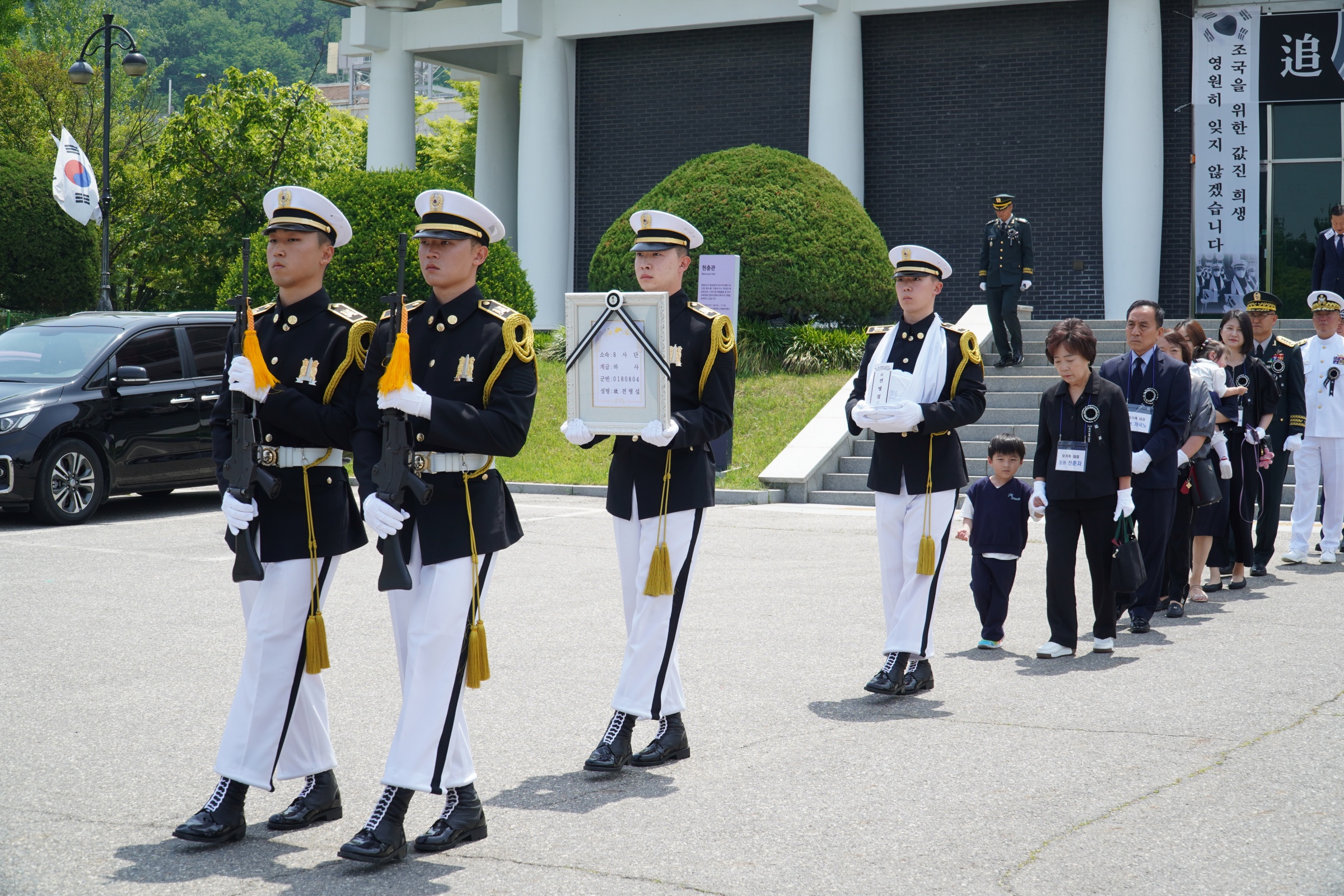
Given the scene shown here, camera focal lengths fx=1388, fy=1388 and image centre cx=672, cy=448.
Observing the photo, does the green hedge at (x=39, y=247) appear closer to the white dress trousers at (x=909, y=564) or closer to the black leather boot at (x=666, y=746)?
the white dress trousers at (x=909, y=564)

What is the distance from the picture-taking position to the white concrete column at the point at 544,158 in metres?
27.5

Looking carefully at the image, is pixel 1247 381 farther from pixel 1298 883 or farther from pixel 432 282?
pixel 432 282

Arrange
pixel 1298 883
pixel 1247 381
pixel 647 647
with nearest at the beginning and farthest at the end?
pixel 1298 883
pixel 647 647
pixel 1247 381

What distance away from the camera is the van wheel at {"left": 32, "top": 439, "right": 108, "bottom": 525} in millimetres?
12305

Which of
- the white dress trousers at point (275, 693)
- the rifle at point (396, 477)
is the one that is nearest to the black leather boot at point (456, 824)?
the white dress trousers at point (275, 693)

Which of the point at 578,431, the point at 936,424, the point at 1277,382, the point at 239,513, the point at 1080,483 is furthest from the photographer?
the point at 1277,382

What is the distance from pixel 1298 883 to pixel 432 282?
3.28 m

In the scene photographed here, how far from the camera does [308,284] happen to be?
4.83 metres

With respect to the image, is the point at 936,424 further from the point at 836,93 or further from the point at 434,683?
the point at 836,93

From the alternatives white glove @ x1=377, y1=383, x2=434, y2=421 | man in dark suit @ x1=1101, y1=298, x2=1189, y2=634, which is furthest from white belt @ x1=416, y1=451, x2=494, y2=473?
man in dark suit @ x1=1101, y1=298, x2=1189, y2=634

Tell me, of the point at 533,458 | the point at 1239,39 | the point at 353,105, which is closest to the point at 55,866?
the point at 533,458

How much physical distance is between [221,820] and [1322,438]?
9782 mm

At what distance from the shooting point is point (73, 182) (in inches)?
939

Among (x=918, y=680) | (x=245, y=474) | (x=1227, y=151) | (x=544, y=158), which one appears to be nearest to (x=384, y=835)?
(x=245, y=474)
